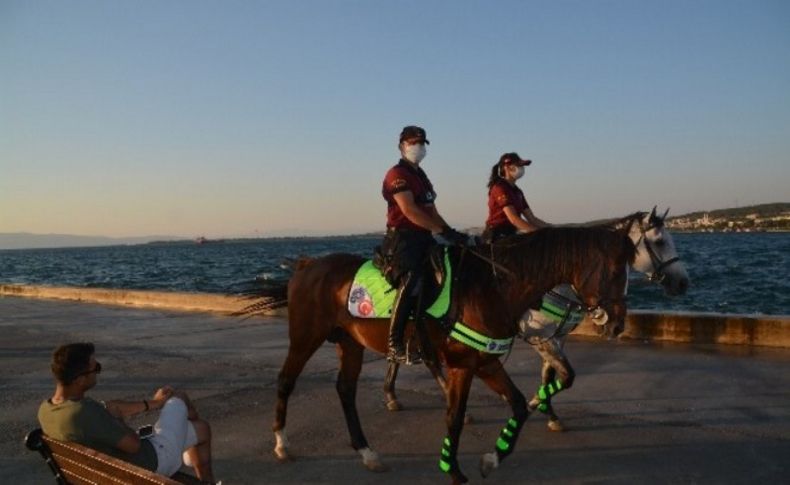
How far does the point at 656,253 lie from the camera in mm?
5352

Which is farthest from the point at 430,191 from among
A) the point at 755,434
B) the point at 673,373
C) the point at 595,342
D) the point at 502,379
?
the point at 595,342

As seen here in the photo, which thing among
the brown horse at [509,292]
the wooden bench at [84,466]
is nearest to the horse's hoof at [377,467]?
the brown horse at [509,292]

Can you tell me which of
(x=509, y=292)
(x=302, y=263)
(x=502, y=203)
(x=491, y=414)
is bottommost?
(x=491, y=414)

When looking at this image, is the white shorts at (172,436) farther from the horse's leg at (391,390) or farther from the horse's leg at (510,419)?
the horse's leg at (391,390)

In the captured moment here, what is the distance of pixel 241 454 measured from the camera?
6.11 m

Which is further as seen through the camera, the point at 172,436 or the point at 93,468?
the point at 172,436

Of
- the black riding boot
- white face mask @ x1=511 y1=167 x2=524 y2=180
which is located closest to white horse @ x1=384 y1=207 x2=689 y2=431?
the black riding boot

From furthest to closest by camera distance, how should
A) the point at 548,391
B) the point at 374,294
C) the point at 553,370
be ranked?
1. the point at 553,370
2. the point at 548,391
3. the point at 374,294

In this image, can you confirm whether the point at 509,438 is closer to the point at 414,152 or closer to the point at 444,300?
the point at 444,300

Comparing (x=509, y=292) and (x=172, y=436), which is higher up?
(x=509, y=292)

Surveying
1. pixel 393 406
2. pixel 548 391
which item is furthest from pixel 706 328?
pixel 393 406

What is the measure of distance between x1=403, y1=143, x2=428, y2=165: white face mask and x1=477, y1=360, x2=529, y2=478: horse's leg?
1803 mm

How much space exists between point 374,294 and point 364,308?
0.55 ft

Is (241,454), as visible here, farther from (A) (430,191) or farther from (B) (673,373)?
(B) (673,373)
